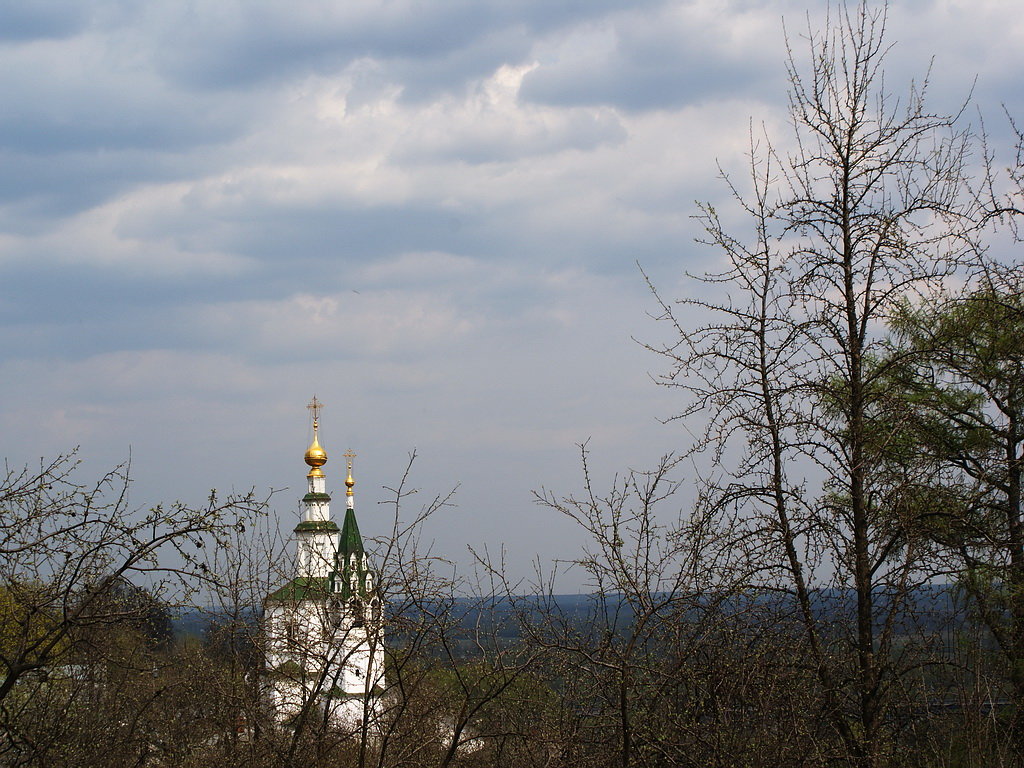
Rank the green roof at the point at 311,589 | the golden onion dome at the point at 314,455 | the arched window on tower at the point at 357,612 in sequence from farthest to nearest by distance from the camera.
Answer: the golden onion dome at the point at 314,455 → the green roof at the point at 311,589 → the arched window on tower at the point at 357,612

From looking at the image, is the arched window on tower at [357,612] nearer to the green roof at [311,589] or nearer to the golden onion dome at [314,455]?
the green roof at [311,589]

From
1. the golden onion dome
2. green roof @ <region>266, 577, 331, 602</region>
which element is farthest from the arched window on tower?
the golden onion dome

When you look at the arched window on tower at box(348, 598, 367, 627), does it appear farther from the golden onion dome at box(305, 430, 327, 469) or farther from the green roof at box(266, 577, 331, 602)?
the golden onion dome at box(305, 430, 327, 469)

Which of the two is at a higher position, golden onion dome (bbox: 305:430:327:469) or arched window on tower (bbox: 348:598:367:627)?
golden onion dome (bbox: 305:430:327:469)

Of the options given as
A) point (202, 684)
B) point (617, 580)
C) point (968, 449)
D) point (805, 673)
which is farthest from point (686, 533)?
point (968, 449)

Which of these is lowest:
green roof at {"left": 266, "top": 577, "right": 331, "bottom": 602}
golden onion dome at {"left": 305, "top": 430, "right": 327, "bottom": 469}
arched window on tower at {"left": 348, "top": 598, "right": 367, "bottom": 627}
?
arched window on tower at {"left": 348, "top": 598, "right": 367, "bottom": 627}

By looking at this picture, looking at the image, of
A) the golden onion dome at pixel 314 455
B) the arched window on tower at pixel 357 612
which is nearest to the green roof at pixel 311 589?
the arched window on tower at pixel 357 612

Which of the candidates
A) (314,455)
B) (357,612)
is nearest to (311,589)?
(357,612)

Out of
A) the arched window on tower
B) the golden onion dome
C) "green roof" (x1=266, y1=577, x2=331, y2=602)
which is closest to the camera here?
the arched window on tower

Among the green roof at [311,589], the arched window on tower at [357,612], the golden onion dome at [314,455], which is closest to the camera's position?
the arched window on tower at [357,612]

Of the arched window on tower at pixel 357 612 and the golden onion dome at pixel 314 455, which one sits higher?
the golden onion dome at pixel 314 455

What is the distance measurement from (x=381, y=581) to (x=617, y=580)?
1.74 meters

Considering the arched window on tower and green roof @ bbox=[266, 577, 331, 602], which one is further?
green roof @ bbox=[266, 577, 331, 602]

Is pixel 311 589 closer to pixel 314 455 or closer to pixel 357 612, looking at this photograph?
pixel 357 612
